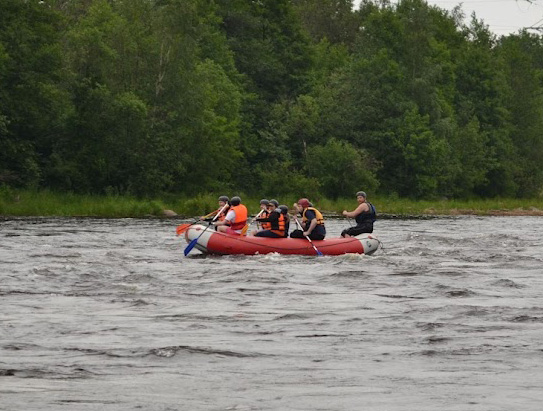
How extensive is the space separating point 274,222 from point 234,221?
1292mm

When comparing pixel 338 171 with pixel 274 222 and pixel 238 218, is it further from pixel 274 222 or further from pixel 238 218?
pixel 274 222

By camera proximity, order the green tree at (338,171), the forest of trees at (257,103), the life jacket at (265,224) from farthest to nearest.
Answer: the green tree at (338,171), the forest of trees at (257,103), the life jacket at (265,224)

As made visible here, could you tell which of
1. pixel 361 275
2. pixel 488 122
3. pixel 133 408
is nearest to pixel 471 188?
pixel 488 122

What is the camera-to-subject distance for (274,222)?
26.2m

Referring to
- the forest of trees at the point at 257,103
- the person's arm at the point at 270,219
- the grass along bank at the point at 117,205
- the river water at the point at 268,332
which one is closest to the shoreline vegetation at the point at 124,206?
the grass along bank at the point at 117,205

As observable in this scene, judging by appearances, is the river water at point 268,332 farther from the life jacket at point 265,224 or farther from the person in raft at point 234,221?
the life jacket at point 265,224

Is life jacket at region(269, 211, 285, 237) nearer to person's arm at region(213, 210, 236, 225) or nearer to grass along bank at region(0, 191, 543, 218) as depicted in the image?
person's arm at region(213, 210, 236, 225)

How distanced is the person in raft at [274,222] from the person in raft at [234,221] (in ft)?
2.69

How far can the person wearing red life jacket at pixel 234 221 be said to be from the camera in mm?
27047

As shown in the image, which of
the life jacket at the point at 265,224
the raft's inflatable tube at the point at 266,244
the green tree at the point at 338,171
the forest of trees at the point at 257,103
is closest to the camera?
the raft's inflatable tube at the point at 266,244

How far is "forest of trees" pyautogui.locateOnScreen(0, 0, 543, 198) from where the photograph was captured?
1996 inches

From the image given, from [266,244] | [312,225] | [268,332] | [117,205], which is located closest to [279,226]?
[266,244]

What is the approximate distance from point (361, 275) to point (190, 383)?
11.1 m

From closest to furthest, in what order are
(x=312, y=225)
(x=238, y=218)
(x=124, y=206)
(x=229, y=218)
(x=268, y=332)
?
(x=268, y=332)
(x=312, y=225)
(x=229, y=218)
(x=238, y=218)
(x=124, y=206)
